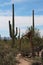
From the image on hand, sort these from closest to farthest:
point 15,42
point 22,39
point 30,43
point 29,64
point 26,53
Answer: point 29,64 → point 26,53 → point 30,43 → point 22,39 → point 15,42

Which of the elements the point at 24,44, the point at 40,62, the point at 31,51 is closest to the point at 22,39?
the point at 24,44

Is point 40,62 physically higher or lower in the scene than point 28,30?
lower

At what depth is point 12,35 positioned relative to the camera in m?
32.3

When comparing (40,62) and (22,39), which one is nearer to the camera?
(40,62)

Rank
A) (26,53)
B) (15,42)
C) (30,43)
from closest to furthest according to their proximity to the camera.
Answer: (26,53) → (30,43) → (15,42)

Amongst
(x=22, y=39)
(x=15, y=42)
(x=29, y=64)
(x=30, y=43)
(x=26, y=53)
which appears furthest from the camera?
(x=15, y=42)

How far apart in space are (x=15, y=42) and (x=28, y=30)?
10.8ft

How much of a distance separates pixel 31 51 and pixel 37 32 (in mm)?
4736

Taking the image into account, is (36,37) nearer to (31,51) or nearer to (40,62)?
(31,51)

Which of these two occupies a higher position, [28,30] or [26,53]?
[28,30]

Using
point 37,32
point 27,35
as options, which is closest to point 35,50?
point 27,35

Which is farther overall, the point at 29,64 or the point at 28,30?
the point at 28,30

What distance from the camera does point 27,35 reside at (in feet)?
97.1

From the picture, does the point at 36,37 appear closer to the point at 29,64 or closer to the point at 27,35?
the point at 27,35
